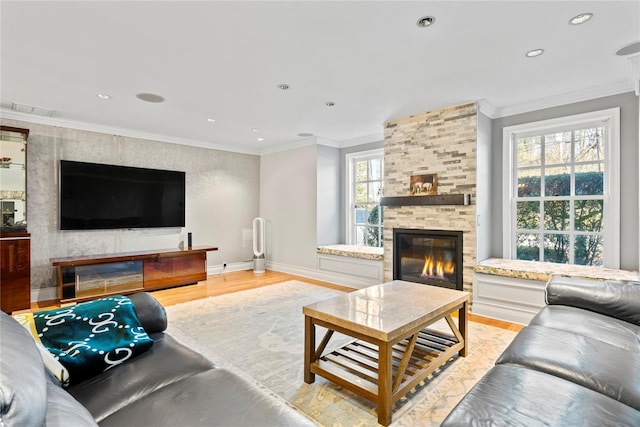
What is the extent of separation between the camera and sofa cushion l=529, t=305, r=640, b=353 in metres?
1.81

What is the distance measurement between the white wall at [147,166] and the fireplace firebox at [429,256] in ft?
10.6

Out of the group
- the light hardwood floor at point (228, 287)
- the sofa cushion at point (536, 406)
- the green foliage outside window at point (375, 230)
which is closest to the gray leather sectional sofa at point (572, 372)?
the sofa cushion at point (536, 406)

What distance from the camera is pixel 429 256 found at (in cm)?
421

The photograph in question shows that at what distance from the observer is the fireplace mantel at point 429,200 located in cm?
375

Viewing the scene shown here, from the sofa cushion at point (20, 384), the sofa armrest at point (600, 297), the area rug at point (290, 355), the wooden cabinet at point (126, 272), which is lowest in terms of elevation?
the area rug at point (290, 355)

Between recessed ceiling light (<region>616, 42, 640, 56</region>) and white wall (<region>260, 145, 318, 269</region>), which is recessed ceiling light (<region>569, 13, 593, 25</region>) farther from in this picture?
white wall (<region>260, 145, 318, 269</region>)

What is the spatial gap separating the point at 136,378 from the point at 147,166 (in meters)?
4.46

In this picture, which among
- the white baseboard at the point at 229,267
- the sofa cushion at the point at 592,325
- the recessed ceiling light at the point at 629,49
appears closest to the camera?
the sofa cushion at the point at 592,325

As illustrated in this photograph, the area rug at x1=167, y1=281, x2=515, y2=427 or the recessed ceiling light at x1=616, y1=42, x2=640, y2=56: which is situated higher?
the recessed ceiling light at x1=616, y1=42, x2=640, y2=56

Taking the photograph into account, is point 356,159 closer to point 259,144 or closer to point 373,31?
point 259,144

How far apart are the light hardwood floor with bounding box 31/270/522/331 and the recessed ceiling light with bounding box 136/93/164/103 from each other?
7.94 ft

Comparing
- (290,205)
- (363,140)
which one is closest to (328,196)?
(290,205)

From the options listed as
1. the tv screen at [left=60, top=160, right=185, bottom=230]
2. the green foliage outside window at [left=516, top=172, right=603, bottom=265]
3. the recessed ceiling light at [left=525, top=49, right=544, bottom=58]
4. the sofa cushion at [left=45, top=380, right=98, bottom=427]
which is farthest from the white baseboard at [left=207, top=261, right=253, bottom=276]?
the recessed ceiling light at [left=525, top=49, right=544, bottom=58]

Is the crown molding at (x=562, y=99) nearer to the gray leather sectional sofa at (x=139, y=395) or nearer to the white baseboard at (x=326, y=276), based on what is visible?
the white baseboard at (x=326, y=276)
